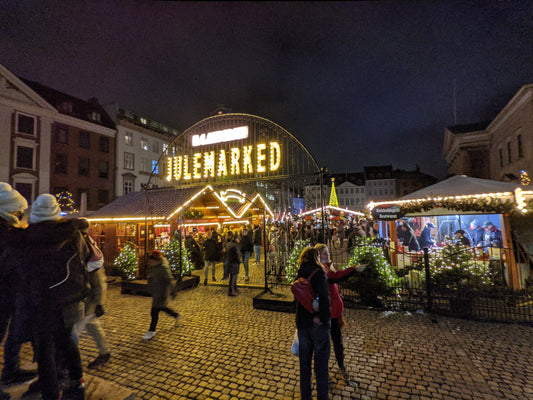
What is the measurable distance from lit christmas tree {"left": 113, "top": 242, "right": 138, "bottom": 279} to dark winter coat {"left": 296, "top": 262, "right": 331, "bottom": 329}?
940 cm

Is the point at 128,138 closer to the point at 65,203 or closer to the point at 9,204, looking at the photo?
the point at 65,203

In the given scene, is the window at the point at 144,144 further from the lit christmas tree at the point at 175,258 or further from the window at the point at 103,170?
the lit christmas tree at the point at 175,258

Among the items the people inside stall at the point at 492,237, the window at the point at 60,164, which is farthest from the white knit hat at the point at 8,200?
the window at the point at 60,164

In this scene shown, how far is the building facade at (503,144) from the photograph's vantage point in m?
17.2

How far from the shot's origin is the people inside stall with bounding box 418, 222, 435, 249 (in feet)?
36.5

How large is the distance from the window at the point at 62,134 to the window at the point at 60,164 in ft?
4.92

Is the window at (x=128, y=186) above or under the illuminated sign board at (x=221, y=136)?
above

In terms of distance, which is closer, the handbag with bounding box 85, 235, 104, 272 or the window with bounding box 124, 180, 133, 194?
the handbag with bounding box 85, 235, 104, 272

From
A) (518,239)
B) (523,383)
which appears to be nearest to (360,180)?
(518,239)

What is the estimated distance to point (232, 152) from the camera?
9438 mm

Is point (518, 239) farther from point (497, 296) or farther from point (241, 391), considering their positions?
point (241, 391)

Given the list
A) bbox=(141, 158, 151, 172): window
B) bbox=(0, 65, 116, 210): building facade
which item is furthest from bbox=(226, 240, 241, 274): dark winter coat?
bbox=(141, 158, 151, 172): window

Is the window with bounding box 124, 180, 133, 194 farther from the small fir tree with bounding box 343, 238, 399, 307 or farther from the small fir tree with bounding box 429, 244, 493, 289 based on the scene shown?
the small fir tree with bounding box 429, 244, 493, 289

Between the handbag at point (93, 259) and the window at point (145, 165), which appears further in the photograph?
the window at point (145, 165)
